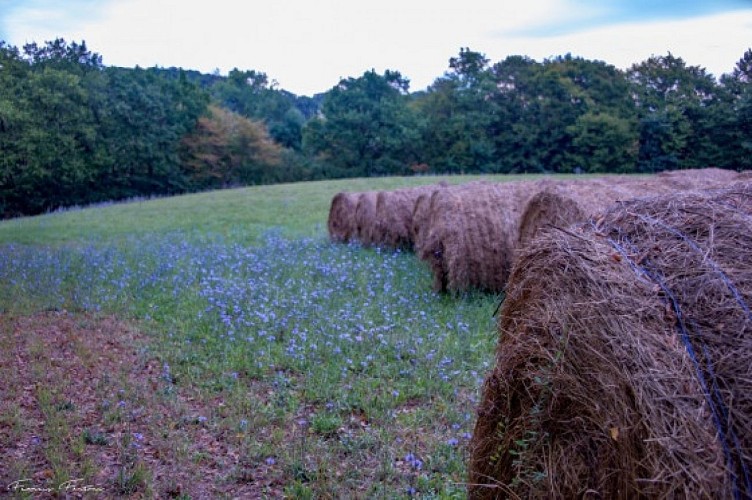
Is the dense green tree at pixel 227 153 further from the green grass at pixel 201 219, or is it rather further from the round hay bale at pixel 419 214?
the round hay bale at pixel 419 214

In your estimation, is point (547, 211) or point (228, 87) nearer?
point (547, 211)

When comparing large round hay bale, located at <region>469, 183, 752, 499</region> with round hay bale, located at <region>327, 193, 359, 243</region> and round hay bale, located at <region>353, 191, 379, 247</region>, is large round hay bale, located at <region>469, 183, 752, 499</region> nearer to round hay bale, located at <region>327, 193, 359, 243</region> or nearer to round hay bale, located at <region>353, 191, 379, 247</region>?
round hay bale, located at <region>353, 191, 379, 247</region>

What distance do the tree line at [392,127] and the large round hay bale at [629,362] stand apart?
29332mm

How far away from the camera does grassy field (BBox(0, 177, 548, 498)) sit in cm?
454

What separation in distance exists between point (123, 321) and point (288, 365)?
10.6 ft

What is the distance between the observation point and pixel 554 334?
310 centimetres

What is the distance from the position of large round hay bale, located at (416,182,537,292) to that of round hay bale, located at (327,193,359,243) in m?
6.40

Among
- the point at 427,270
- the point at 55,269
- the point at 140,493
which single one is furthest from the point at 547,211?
the point at 55,269

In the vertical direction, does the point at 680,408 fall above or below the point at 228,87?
below

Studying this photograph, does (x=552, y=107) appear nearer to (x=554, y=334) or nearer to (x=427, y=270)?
(x=427, y=270)

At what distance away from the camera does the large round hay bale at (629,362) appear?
2408 millimetres

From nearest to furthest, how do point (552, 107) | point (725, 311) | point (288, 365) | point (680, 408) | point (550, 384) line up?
point (680, 408) < point (725, 311) < point (550, 384) < point (288, 365) < point (552, 107)

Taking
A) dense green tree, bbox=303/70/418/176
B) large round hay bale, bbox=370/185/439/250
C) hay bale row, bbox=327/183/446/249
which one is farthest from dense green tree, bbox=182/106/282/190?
large round hay bale, bbox=370/185/439/250

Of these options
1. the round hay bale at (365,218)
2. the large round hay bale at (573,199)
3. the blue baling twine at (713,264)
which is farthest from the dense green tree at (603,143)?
the blue baling twine at (713,264)
